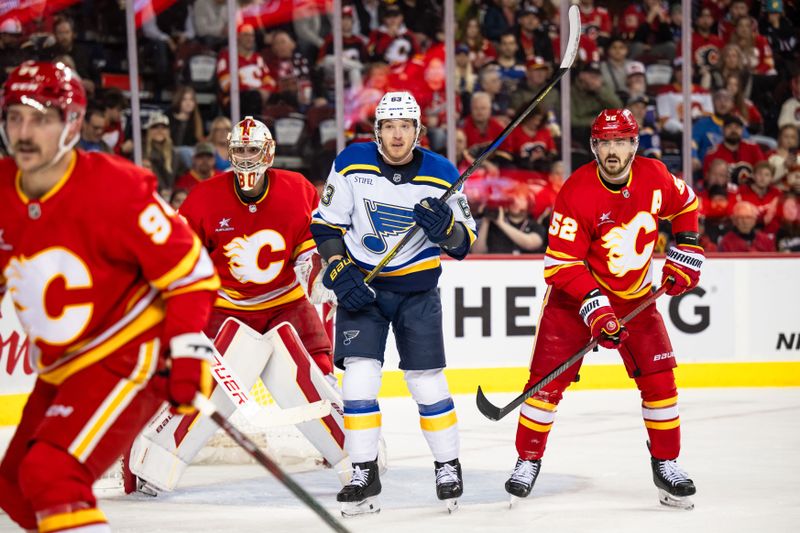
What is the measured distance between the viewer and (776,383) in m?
7.57

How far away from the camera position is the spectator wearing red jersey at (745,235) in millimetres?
8328

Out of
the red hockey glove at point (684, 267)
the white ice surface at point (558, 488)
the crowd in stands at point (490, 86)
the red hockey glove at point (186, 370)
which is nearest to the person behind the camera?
the red hockey glove at point (186, 370)

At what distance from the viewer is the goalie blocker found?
175 inches

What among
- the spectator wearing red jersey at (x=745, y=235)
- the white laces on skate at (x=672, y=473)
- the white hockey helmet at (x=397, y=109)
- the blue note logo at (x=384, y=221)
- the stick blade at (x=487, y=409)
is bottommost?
the white laces on skate at (x=672, y=473)

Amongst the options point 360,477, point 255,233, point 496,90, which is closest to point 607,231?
point 360,477

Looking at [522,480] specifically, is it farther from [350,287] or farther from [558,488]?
[350,287]

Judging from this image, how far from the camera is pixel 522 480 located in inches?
166

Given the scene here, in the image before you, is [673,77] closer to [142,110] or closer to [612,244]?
[142,110]

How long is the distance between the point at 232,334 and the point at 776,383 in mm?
4084

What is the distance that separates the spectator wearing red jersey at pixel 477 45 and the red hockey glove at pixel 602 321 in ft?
15.3

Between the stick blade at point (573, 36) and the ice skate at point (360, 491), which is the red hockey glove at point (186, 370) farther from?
the stick blade at point (573, 36)

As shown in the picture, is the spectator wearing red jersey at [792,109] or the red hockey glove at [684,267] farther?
the spectator wearing red jersey at [792,109]

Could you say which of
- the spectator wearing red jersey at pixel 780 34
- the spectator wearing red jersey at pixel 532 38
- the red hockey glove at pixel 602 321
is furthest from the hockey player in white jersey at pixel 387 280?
the spectator wearing red jersey at pixel 780 34

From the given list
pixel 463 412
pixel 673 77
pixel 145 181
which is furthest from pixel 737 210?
pixel 145 181
